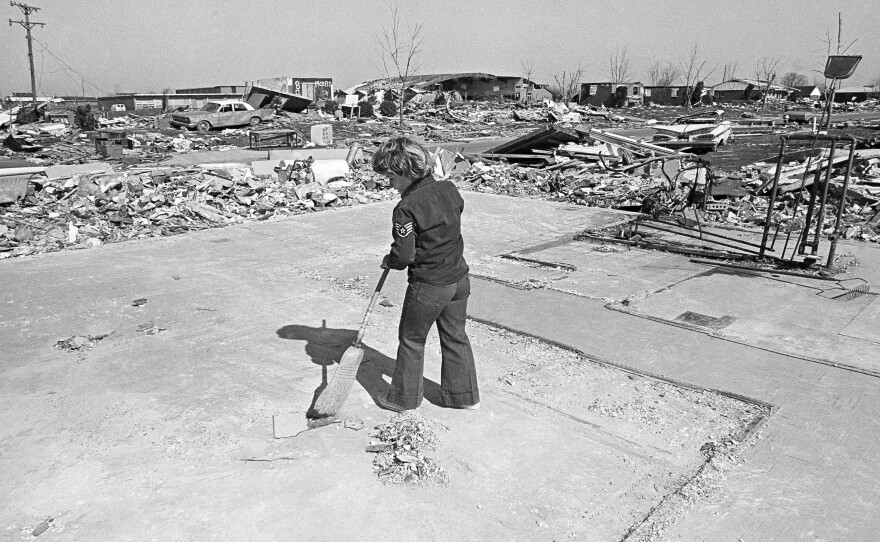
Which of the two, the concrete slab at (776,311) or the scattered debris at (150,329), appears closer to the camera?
the concrete slab at (776,311)

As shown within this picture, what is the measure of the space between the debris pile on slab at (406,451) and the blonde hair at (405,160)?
1406mm

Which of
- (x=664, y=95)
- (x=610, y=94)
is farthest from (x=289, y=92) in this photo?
(x=664, y=95)

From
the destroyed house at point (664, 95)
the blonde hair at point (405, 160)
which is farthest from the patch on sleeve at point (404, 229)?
the destroyed house at point (664, 95)

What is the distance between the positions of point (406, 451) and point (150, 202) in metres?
8.55

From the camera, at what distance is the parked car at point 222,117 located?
2856cm

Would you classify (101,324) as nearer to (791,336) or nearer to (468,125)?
(791,336)

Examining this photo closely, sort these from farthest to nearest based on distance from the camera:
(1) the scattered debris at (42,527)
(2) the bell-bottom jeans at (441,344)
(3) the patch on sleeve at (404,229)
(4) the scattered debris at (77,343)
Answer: (4) the scattered debris at (77,343), (2) the bell-bottom jeans at (441,344), (3) the patch on sleeve at (404,229), (1) the scattered debris at (42,527)

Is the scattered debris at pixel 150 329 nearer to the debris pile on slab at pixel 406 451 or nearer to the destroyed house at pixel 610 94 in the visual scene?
the debris pile on slab at pixel 406 451

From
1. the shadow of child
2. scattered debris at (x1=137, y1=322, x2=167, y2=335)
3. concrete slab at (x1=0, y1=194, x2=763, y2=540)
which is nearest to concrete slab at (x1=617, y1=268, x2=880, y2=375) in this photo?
concrete slab at (x1=0, y1=194, x2=763, y2=540)

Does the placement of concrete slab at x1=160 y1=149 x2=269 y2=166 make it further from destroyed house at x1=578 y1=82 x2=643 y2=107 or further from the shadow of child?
destroyed house at x1=578 y1=82 x2=643 y2=107

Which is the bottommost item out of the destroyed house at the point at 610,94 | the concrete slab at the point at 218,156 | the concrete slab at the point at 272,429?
the concrete slab at the point at 272,429

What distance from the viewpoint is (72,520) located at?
2783 mm

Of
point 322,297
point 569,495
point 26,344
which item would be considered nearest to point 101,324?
point 26,344

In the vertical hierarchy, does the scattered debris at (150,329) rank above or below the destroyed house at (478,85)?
below
